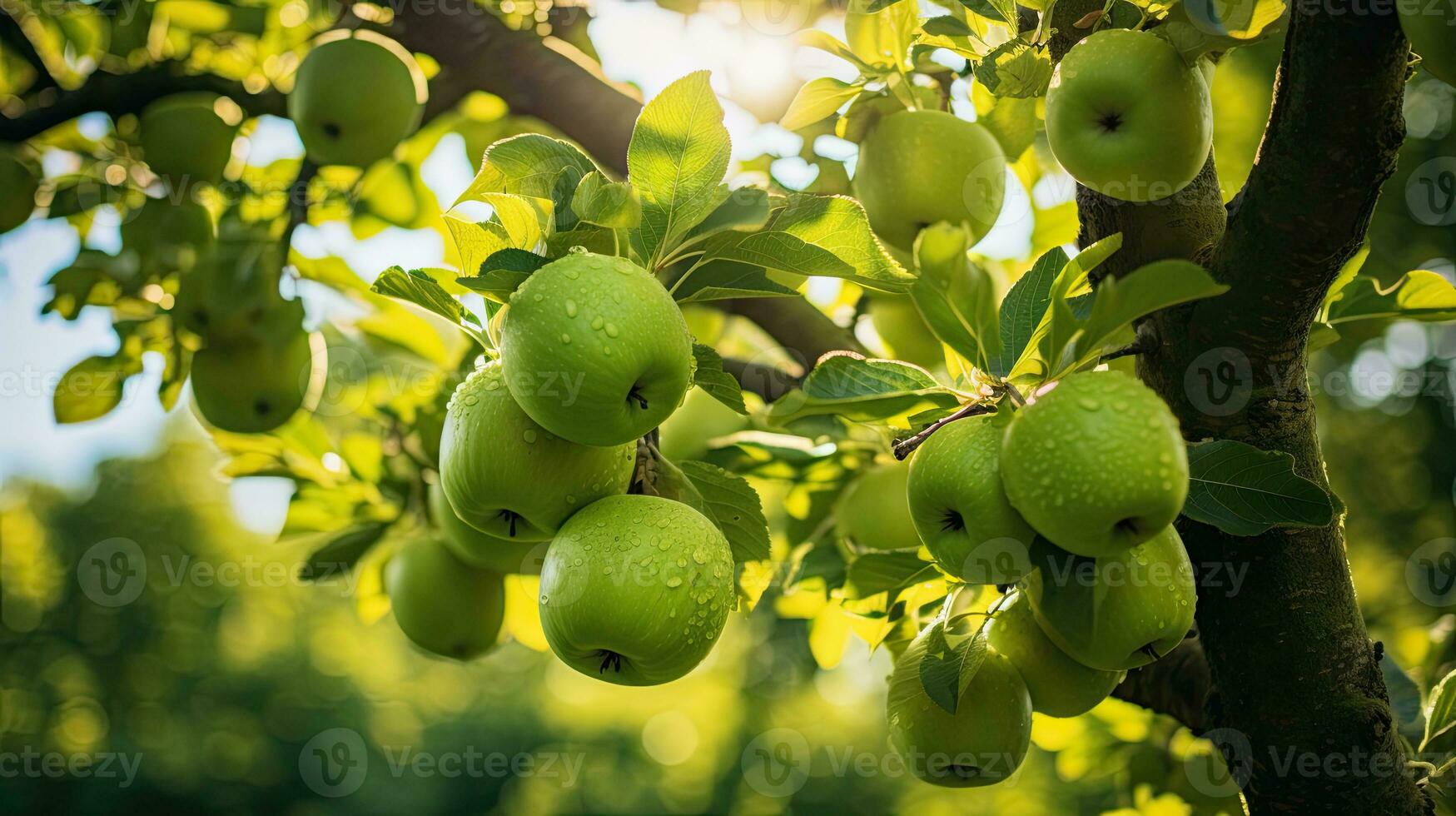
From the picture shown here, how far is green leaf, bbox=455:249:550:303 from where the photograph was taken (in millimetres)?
716

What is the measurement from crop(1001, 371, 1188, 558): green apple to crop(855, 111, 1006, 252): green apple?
18.6 inches

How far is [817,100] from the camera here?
1.12m

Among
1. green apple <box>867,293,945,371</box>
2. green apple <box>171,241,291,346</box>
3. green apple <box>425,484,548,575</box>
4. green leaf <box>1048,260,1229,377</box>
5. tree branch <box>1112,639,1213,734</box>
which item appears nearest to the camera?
green leaf <box>1048,260,1229,377</box>

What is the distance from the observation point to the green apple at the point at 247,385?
63.8 inches

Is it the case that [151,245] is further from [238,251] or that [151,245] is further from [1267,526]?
[1267,526]

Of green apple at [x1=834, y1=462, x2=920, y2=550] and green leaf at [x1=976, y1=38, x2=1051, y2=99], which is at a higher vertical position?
green leaf at [x1=976, y1=38, x2=1051, y2=99]

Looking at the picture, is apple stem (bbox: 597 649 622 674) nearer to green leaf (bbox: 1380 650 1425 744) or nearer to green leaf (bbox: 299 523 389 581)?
green leaf (bbox: 299 523 389 581)

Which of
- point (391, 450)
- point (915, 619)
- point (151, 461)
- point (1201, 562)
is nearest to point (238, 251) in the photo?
point (391, 450)

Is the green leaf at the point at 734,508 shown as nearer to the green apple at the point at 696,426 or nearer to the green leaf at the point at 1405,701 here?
the green apple at the point at 696,426

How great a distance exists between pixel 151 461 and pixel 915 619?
43.0 feet

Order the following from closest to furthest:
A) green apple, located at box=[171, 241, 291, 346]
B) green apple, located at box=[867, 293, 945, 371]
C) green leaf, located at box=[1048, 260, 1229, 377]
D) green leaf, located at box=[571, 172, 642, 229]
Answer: green leaf, located at box=[1048, 260, 1229, 377] → green leaf, located at box=[571, 172, 642, 229] → green apple, located at box=[867, 293, 945, 371] → green apple, located at box=[171, 241, 291, 346]

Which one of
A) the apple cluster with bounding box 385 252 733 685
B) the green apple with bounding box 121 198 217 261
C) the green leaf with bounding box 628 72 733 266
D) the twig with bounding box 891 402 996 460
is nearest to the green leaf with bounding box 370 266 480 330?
the apple cluster with bounding box 385 252 733 685

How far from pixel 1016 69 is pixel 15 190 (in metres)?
1.66

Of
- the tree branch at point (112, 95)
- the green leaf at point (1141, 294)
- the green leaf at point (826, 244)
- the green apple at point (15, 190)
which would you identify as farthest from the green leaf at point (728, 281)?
the green apple at point (15, 190)
